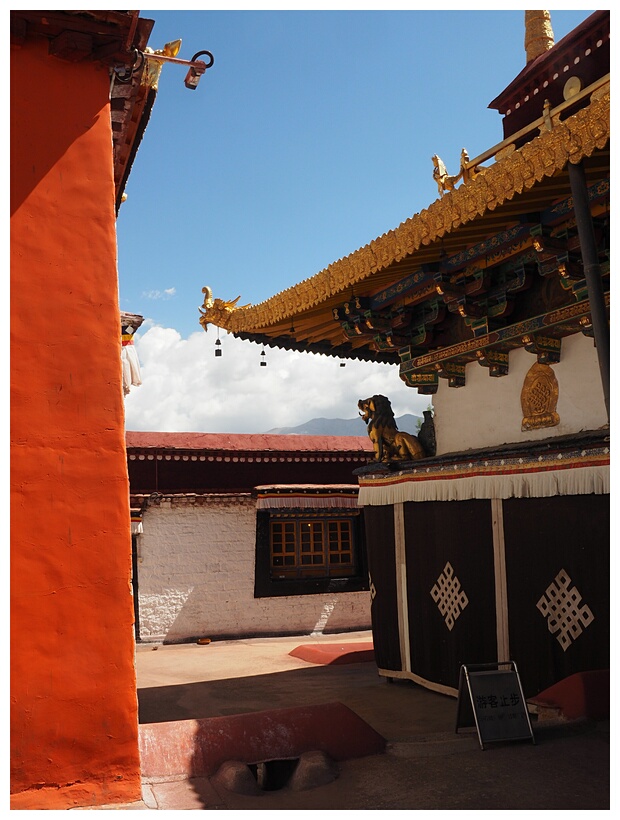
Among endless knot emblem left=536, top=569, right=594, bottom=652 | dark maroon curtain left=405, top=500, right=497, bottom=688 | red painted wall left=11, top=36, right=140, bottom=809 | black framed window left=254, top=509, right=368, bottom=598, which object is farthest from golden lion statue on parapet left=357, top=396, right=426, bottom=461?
black framed window left=254, top=509, right=368, bottom=598

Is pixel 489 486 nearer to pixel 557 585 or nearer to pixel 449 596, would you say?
pixel 557 585

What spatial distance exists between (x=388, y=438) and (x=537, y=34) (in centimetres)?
466

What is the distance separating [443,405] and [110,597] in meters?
4.67

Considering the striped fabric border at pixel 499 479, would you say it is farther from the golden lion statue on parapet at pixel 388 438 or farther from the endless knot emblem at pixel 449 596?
the endless knot emblem at pixel 449 596

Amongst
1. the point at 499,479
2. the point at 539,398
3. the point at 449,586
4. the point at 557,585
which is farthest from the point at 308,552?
the point at 557,585

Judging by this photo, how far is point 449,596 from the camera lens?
6.82 m

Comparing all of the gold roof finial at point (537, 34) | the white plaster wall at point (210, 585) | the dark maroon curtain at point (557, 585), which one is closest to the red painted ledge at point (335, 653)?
the white plaster wall at point (210, 585)

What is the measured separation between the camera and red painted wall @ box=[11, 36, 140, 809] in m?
3.57

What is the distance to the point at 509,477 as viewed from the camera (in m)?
6.14

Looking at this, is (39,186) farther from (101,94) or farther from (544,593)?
(544,593)

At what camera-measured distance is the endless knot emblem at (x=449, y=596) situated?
21.9 ft

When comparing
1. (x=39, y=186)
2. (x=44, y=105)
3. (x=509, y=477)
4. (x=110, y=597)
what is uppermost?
(x=44, y=105)

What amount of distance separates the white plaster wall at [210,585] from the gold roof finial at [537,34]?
27.4 ft

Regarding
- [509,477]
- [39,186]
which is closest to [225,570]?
[509,477]
